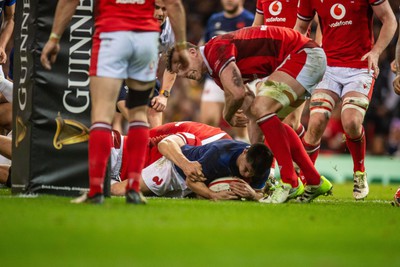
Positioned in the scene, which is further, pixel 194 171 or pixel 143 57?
pixel 194 171

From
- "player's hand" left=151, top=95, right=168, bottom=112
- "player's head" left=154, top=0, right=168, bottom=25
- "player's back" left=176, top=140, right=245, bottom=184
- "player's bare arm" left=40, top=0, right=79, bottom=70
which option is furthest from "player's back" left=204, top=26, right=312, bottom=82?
"player's head" left=154, top=0, right=168, bottom=25

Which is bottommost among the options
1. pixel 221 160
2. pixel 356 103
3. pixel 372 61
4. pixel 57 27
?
pixel 221 160

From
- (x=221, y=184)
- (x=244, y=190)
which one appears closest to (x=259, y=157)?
(x=244, y=190)

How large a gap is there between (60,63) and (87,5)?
0.55 metres

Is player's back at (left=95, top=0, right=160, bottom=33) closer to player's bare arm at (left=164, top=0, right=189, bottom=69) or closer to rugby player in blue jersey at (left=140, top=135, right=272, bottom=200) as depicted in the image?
player's bare arm at (left=164, top=0, right=189, bottom=69)

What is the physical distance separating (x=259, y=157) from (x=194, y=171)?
69 centimetres

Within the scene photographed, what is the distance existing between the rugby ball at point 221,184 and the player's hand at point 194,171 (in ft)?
0.37

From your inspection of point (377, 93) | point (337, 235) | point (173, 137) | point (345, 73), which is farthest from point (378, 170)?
point (337, 235)

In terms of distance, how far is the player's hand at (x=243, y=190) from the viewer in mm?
7934

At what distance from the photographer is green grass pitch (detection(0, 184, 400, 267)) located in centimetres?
423

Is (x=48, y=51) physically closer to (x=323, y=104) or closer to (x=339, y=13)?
(x=323, y=104)

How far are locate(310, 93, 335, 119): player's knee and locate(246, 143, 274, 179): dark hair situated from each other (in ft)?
5.00

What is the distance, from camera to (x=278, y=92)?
760 centimetres

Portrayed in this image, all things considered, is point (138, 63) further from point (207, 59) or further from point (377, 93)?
point (377, 93)
